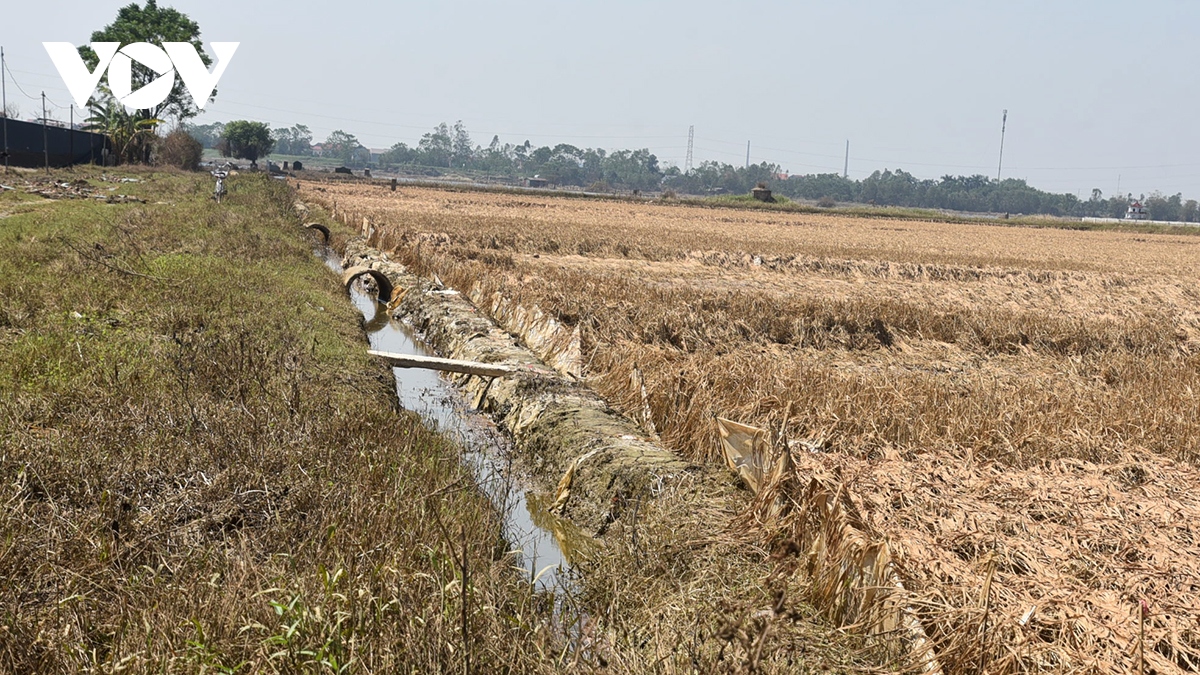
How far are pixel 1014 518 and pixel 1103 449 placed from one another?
6.64 feet

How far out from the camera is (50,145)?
43.1 metres

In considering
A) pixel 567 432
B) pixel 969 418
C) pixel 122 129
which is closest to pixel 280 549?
pixel 567 432

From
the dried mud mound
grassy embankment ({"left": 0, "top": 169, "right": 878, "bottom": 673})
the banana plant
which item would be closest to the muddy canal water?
the dried mud mound

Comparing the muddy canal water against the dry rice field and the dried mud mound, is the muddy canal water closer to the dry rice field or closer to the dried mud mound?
the dried mud mound

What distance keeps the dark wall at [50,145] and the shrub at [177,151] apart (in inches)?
277

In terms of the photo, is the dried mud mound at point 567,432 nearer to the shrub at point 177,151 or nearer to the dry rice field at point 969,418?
the dry rice field at point 969,418

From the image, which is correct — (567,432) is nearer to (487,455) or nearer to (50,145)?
(487,455)

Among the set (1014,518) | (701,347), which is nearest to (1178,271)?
(701,347)

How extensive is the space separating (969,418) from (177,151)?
194 ft

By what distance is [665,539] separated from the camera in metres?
4.91

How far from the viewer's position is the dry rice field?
4105 mm

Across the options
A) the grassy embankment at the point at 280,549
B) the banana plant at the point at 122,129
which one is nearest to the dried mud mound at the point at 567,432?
the grassy embankment at the point at 280,549

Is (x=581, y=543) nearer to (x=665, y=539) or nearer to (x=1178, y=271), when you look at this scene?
(x=665, y=539)

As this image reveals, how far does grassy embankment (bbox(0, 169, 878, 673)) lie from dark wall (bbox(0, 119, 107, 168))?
3803 cm
